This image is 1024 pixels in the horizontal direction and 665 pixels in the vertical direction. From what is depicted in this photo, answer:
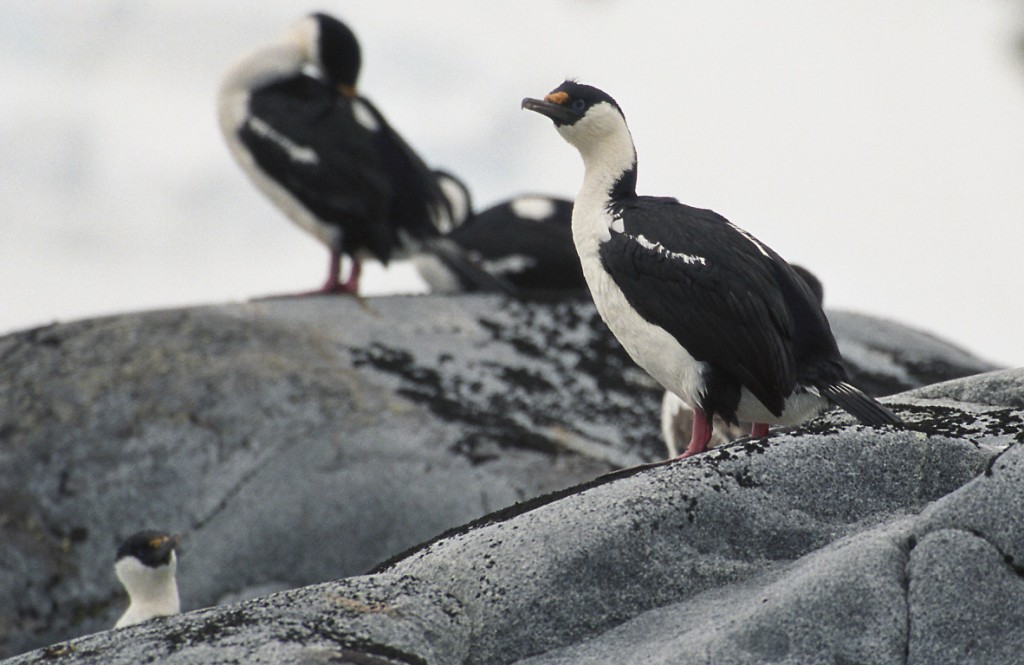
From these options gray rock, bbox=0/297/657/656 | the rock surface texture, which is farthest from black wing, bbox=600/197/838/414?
gray rock, bbox=0/297/657/656

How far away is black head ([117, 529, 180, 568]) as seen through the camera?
8.00 metres

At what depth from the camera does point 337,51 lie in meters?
12.1

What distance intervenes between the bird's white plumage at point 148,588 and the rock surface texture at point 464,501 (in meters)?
0.86

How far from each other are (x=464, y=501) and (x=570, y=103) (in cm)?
349

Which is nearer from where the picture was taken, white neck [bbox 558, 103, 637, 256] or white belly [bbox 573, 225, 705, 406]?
white belly [bbox 573, 225, 705, 406]

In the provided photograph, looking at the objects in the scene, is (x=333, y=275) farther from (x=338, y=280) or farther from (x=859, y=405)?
(x=859, y=405)

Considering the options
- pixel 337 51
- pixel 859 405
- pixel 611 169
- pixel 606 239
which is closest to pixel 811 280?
pixel 611 169

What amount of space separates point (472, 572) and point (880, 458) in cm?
129

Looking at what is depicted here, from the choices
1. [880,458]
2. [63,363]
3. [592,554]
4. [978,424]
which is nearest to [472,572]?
[592,554]

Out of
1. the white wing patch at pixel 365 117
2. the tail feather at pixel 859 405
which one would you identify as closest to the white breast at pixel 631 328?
the tail feather at pixel 859 405

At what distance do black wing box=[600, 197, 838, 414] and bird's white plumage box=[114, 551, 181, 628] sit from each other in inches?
139

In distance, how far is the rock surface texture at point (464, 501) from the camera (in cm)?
382

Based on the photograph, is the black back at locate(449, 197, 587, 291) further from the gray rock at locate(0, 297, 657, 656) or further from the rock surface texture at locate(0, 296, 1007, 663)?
the gray rock at locate(0, 297, 657, 656)

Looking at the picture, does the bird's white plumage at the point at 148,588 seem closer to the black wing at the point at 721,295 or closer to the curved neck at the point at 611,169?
the curved neck at the point at 611,169
